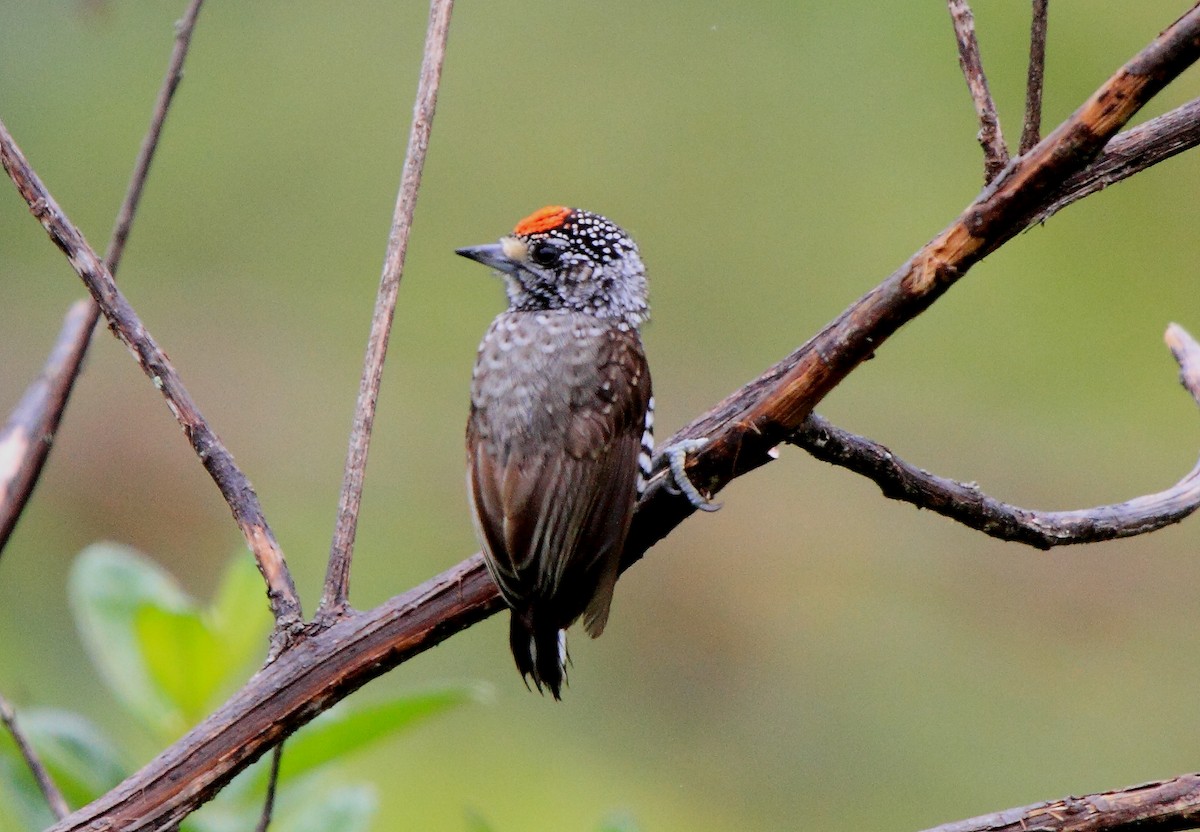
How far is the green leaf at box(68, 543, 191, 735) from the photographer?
7.22ft

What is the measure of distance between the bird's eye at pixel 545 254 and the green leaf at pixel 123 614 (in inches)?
34.9

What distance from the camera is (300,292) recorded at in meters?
5.95

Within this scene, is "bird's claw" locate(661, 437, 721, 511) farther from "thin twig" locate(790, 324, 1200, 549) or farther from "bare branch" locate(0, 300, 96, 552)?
"bare branch" locate(0, 300, 96, 552)

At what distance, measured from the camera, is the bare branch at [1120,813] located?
5.08ft

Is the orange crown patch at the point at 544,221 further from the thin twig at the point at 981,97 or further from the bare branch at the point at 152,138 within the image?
the thin twig at the point at 981,97

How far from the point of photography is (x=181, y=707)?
2.30 metres

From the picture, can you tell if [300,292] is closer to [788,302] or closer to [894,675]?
[788,302]

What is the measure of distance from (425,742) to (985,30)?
13.8 feet

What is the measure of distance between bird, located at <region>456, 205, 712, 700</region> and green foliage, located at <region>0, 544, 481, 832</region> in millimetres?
194

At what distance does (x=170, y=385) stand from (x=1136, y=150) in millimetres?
1409

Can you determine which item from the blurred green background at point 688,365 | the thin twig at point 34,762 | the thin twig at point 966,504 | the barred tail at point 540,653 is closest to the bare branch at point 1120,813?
the thin twig at point 966,504

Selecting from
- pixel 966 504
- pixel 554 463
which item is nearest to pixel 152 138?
pixel 554 463

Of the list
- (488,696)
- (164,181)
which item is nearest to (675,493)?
(488,696)

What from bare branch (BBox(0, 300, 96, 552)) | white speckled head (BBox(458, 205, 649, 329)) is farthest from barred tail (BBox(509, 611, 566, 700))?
bare branch (BBox(0, 300, 96, 552))
